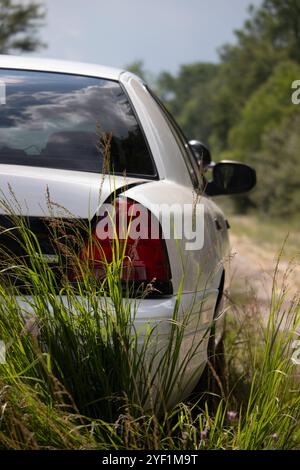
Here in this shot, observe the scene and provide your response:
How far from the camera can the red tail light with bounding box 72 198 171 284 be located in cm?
318

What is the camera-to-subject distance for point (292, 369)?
10.9 ft

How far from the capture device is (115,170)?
3828mm

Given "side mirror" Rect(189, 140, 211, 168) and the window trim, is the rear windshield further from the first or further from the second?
"side mirror" Rect(189, 140, 211, 168)

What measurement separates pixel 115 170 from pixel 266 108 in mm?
68054

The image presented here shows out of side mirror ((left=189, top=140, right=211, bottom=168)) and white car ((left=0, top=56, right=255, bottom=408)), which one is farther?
side mirror ((left=189, top=140, right=211, bottom=168))

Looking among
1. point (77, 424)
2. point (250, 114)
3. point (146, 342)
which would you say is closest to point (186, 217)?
point (146, 342)

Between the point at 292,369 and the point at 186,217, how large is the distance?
707 millimetres

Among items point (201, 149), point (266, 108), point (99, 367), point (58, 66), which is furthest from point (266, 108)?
point (99, 367)

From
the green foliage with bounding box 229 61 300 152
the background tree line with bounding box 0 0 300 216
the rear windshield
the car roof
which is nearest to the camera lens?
the rear windshield

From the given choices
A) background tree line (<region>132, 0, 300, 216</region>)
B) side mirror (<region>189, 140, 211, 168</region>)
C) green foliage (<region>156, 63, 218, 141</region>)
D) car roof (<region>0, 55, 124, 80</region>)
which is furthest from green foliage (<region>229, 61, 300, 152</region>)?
green foliage (<region>156, 63, 218, 141</region>)

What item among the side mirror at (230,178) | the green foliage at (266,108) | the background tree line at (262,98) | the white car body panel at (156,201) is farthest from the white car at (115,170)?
the green foliage at (266,108)

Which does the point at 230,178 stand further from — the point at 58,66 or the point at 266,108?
the point at 266,108

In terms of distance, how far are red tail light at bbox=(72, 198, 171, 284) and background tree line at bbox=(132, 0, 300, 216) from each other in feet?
125
